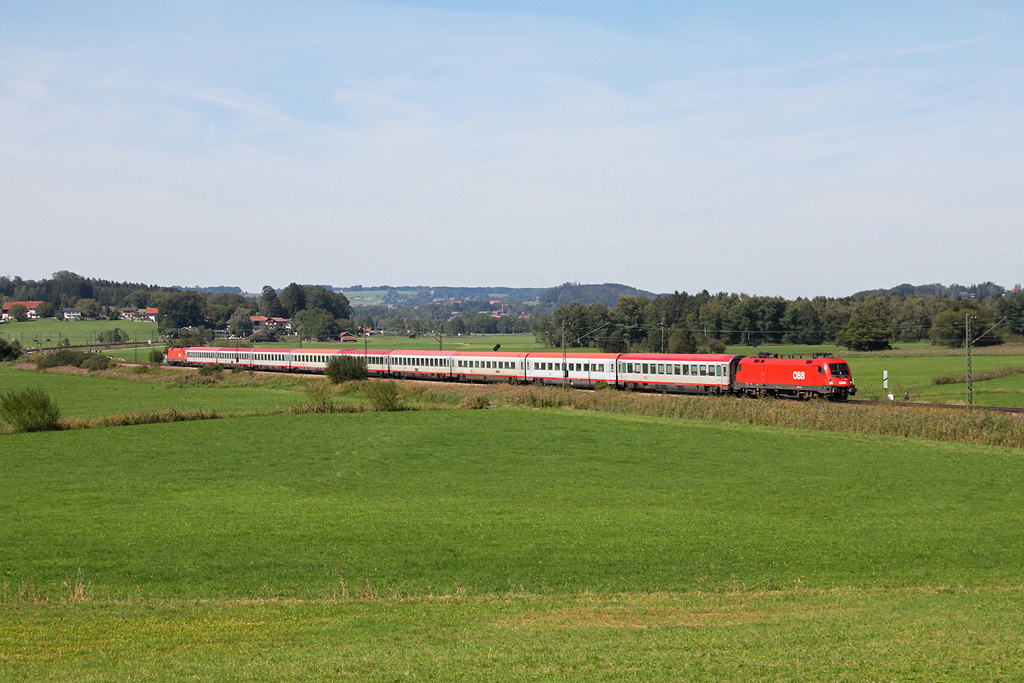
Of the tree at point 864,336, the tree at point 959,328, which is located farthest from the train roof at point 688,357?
the tree at point 959,328

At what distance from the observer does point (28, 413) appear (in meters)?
42.0

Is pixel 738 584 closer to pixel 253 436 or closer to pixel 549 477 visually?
pixel 549 477

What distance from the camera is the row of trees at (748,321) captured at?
136 m

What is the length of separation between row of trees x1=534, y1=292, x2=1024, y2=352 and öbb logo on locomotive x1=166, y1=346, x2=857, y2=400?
51773 mm

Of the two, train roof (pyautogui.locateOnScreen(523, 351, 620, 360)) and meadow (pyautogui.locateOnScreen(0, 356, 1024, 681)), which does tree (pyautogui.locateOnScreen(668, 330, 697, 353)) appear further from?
meadow (pyautogui.locateOnScreen(0, 356, 1024, 681))

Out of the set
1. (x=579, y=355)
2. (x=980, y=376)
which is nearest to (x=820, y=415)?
(x=579, y=355)

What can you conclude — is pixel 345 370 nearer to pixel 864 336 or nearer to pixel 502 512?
pixel 502 512

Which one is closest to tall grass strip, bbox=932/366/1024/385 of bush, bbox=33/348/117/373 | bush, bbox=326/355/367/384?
bush, bbox=326/355/367/384

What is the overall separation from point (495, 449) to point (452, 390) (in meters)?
30.6

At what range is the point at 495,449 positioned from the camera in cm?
3616

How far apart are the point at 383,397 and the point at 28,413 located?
2059 centimetres

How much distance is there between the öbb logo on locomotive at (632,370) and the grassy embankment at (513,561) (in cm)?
1541

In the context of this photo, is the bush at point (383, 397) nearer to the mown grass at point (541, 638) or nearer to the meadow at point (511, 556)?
the meadow at point (511, 556)

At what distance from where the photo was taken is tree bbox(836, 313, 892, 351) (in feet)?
398
